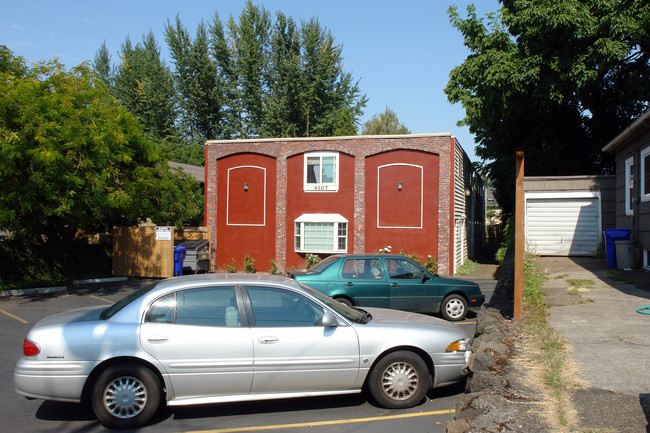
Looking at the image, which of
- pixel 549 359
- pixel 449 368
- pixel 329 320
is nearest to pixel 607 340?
pixel 549 359

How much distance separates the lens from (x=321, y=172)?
73.1 feet

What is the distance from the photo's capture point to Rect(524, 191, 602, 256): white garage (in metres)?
17.5

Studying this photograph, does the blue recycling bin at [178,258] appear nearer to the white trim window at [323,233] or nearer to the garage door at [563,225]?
the white trim window at [323,233]

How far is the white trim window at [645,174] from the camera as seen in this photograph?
13.2m

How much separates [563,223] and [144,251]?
1570 centimetres

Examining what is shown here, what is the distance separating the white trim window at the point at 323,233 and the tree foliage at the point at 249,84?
19776 millimetres

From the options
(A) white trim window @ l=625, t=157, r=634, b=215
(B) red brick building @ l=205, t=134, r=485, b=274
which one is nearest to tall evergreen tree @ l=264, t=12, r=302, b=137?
(B) red brick building @ l=205, t=134, r=485, b=274

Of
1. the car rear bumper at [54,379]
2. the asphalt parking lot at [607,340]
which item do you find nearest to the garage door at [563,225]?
the asphalt parking lot at [607,340]

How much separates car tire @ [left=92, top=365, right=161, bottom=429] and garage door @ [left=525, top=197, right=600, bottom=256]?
14866 millimetres

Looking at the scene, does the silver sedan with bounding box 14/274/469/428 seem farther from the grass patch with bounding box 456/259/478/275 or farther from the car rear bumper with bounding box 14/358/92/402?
the grass patch with bounding box 456/259/478/275

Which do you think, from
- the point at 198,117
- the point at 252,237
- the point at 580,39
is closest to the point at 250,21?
the point at 198,117

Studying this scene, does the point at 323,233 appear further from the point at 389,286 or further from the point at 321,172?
the point at 389,286

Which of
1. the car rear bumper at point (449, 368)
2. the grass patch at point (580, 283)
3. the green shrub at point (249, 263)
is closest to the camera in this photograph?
the car rear bumper at point (449, 368)

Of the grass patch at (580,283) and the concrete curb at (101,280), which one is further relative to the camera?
the concrete curb at (101,280)
